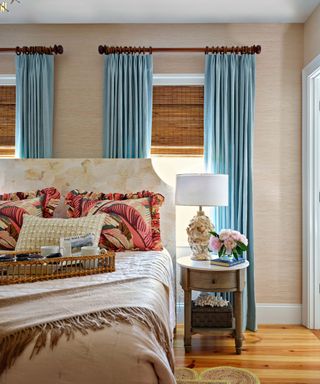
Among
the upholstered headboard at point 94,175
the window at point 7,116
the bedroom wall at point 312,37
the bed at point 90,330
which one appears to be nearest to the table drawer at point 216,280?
the upholstered headboard at point 94,175

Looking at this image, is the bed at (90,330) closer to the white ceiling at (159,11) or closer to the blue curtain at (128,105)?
the blue curtain at (128,105)

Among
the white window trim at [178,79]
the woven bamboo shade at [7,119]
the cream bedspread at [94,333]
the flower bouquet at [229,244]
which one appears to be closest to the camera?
the cream bedspread at [94,333]

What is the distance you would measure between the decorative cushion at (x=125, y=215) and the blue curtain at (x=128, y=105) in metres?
0.49

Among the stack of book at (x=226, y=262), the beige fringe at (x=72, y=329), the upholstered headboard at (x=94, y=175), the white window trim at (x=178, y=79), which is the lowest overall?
the stack of book at (x=226, y=262)

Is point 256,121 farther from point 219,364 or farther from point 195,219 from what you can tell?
point 219,364

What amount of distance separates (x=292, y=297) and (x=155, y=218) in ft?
4.78

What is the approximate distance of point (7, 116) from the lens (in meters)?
3.80

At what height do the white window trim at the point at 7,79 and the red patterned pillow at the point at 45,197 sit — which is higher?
the white window trim at the point at 7,79

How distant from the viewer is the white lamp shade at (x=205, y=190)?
121 inches

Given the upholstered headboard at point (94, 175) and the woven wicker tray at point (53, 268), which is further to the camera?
the upholstered headboard at point (94, 175)

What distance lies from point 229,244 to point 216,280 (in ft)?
0.91

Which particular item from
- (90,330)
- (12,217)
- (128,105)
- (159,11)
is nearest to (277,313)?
(128,105)

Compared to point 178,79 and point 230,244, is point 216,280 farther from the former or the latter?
point 178,79

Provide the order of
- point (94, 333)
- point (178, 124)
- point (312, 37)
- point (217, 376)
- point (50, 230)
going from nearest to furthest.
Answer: point (94, 333), point (217, 376), point (50, 230), point (312, 37), point (178, 124)
